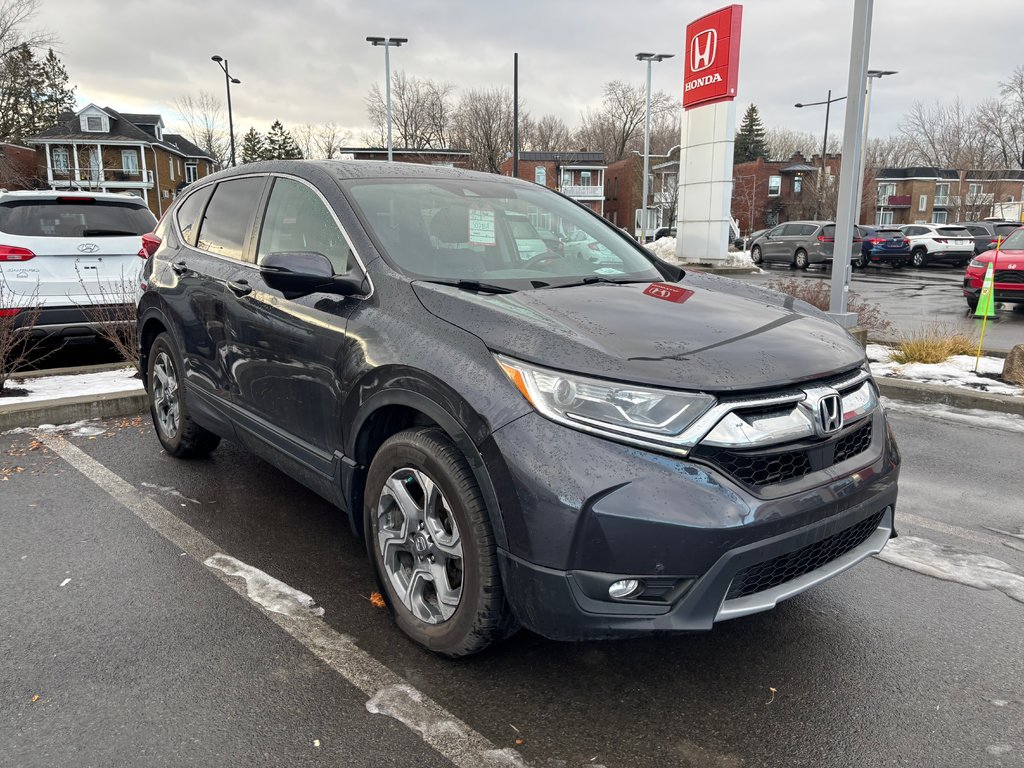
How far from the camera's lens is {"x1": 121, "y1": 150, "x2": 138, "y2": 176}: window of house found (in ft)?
194

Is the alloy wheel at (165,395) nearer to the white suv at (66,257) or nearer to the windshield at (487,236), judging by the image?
the windshield at (487,236)

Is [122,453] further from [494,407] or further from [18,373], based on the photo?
[494,407]

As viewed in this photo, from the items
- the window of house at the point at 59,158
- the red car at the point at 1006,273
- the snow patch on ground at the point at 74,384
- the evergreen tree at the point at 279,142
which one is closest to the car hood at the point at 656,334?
the snow patch on ground at the point at 74,384

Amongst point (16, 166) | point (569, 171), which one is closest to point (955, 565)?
point (16, 166)

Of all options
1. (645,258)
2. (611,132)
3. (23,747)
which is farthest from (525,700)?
(611,132)

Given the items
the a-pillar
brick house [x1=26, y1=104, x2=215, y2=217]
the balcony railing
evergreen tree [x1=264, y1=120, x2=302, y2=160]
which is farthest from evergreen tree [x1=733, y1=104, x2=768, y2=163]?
the a-pillar

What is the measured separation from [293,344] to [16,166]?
52.4 meters

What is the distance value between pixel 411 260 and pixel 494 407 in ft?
3.24

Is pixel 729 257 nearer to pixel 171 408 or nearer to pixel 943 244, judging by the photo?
pixel 943 244

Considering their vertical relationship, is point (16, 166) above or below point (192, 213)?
above

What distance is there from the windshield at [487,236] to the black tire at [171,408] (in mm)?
1971

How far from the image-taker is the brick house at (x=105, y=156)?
54.8 meters

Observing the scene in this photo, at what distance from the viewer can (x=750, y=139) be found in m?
89.3

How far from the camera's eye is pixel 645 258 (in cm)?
395
